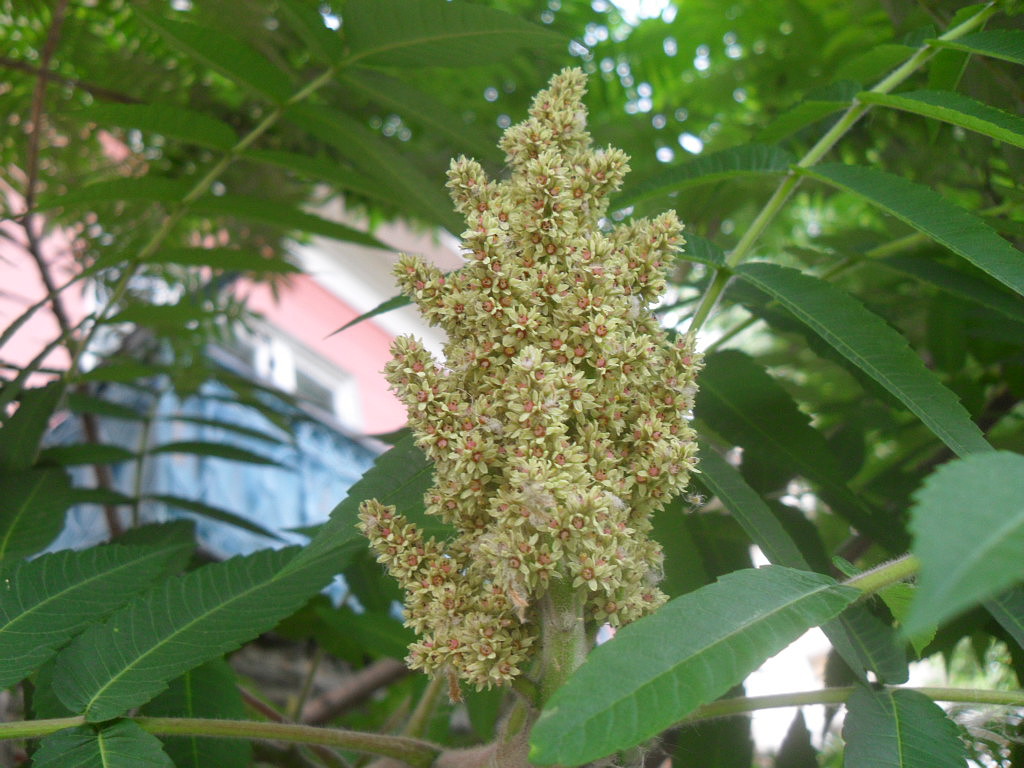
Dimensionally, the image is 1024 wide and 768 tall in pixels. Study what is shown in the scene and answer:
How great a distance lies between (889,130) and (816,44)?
13.8 inches

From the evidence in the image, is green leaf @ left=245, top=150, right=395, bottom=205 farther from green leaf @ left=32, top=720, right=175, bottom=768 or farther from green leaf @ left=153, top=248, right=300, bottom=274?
green leaf @ left=32, top=720, right=175, bottom=768

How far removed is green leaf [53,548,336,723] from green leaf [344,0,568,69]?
0.88 m

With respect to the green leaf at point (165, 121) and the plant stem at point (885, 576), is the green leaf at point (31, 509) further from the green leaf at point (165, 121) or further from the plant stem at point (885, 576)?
the plant stem at point (885, 576)

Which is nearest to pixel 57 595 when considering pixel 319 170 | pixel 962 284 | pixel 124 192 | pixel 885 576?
pixel 124 192

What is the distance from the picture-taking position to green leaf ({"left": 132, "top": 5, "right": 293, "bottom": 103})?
1.62 m

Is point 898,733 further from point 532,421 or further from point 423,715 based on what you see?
point 423,715

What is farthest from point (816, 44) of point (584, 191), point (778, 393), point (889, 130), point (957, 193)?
point (584, 191)

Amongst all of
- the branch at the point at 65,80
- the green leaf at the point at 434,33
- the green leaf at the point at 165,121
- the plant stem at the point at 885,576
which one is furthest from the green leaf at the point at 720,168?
the branch at the point at 65,80

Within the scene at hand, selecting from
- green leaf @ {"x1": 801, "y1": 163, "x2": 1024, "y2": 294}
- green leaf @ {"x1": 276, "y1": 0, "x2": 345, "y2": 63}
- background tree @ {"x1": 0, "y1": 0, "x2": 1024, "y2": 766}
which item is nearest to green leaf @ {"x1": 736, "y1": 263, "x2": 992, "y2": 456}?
background tree @ {"x1": 0, "y1": 0, "x2": 1024, "y2": 766}

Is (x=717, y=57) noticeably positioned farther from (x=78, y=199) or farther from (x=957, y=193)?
(x=78, y=199)

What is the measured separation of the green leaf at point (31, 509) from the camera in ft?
5.05

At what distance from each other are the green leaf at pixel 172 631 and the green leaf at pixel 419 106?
81cm

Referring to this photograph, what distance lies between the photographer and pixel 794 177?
1.48m

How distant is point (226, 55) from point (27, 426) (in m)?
0.73
